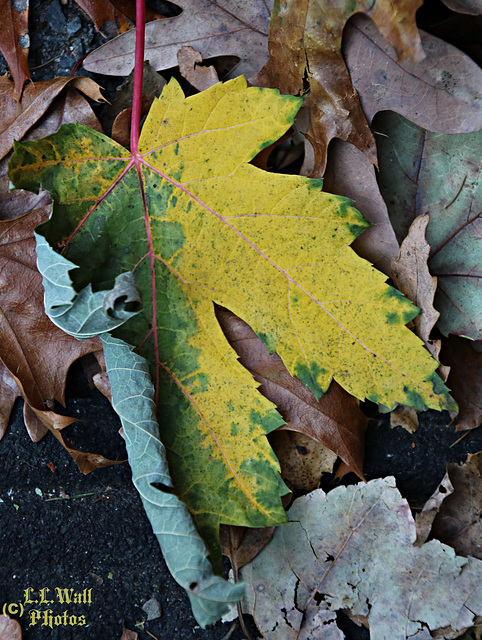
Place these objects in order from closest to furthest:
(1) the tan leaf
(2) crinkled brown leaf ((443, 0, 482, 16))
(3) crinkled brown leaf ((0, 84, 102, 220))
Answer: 1. (2) crinkled brown leaf ((443, 0, 482, 16))
2. (1) the tan leaf
3. (3) crinkled brown leaf ((0, 84, 102, 220))

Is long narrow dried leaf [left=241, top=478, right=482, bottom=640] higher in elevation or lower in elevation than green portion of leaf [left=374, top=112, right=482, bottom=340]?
lower

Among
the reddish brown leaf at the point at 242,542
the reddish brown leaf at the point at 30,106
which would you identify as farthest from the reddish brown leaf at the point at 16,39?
the reddish brown leaf at the point at 242,542

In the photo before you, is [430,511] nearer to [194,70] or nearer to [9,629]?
[9,629]

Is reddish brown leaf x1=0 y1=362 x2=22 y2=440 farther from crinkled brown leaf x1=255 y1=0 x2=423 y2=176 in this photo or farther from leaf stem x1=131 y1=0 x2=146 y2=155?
crinkled brown leaf x1=255 y1=0 x2=423 y2=176

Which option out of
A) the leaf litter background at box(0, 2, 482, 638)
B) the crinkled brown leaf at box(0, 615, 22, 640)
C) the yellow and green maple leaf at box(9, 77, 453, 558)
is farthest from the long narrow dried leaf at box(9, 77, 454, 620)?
the crinkled brown leaf at box(0, 615, 22, 640)

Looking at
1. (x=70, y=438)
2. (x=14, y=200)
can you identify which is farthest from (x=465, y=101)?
(x=70, y=438)

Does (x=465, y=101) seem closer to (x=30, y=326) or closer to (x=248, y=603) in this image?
(x=30, y=326)
